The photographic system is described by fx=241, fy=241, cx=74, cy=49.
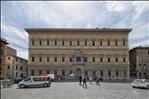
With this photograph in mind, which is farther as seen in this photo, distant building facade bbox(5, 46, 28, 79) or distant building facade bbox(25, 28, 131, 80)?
distant building facade bbox(5, 46, 28, 79)

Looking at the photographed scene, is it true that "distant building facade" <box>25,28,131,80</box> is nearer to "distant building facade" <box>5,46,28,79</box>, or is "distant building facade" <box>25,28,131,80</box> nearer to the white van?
"distant building facade" <box>5,46,28,79</box>

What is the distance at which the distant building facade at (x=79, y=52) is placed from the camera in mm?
73688

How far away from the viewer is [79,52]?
2936 inches

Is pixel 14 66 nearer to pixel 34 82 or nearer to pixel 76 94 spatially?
pixel 34 82

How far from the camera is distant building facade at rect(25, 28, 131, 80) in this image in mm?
73688

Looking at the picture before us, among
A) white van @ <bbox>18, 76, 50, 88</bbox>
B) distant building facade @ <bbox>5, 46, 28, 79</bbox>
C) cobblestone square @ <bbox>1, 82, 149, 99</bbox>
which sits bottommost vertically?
cobblestone square @ <bbox>1, 82, 149, 99</bbox>

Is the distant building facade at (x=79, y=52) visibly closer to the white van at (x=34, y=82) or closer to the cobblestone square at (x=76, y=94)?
the white van at (x=34, y=82)

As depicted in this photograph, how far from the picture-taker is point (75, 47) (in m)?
75.2

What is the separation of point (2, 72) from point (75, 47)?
76.4ft

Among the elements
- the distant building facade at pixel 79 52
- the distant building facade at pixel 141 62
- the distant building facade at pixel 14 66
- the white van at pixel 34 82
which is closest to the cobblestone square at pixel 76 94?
the white van at pixel 34 82

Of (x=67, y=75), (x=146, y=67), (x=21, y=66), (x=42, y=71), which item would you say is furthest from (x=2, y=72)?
(x=146, y=67)

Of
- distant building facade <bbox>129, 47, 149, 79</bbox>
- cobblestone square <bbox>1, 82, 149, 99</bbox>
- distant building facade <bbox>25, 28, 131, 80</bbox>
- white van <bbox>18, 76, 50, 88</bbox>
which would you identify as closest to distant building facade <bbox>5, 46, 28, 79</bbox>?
distant building facade <bbox>25, 28, 131, 80</bbox>

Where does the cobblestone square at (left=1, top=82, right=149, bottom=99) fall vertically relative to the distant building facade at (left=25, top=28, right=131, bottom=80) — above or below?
below

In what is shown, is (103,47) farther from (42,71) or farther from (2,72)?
(2,72)
